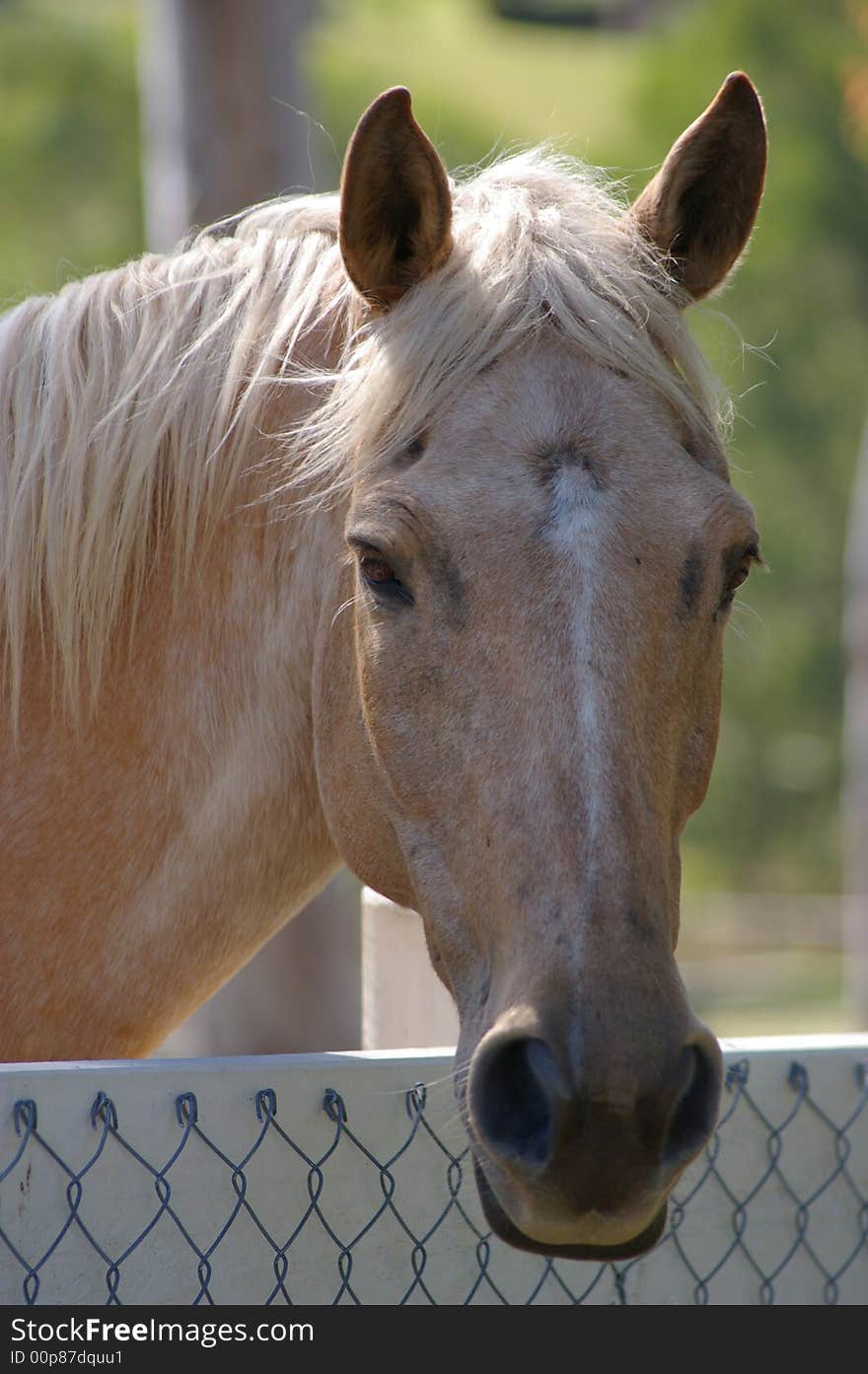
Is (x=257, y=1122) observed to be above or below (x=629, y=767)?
below

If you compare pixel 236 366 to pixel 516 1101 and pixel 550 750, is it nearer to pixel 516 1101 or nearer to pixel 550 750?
pixel 550 750

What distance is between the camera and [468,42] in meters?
20.7

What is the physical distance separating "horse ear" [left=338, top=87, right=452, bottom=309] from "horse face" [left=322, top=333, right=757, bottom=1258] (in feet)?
1.01

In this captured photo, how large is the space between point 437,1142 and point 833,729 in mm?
18281

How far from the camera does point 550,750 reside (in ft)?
6.35

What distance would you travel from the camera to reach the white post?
2811 mm

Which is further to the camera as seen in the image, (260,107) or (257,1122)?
(260,107)

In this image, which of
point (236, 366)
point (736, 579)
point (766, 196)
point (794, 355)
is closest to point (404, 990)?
point (736, 579)

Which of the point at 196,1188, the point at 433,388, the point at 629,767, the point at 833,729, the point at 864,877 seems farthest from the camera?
the point at 833,729

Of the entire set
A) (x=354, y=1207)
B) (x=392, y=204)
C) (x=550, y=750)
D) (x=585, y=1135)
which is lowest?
(x=354, y=1207)

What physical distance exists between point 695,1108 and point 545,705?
1.90ft

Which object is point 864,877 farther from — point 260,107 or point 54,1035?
point 54,1035
